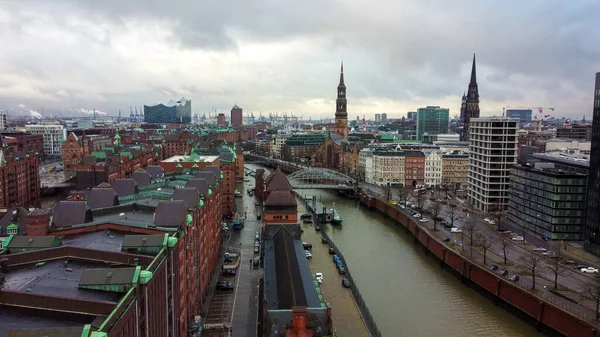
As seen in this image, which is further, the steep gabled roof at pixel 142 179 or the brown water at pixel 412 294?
the steep gabled roof at pixel 142 179

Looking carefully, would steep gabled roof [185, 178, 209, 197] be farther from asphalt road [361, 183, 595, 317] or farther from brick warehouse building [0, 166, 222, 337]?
asphalt road [361, 183, 595, 317]

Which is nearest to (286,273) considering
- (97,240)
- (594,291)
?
(97,240)

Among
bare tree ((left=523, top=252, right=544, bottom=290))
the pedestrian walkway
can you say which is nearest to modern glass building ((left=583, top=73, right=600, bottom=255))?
bare tree ((left=523, top=252, right=544, bottom=290))

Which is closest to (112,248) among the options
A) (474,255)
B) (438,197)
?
(474,255)

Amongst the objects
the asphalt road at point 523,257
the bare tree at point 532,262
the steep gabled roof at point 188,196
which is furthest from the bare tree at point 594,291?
the steep gabled roof at point 188,196

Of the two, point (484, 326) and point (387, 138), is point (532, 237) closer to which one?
point (484, 326)

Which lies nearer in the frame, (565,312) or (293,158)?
(565,312)

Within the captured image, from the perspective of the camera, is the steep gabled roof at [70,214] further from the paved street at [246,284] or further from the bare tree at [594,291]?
the bare tree at [594,291]
